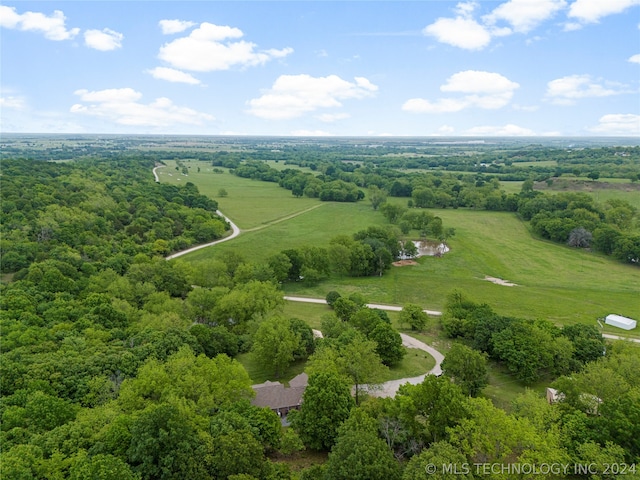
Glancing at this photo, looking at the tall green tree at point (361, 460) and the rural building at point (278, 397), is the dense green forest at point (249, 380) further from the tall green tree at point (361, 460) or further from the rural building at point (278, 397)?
the rural building at point (278, 397)

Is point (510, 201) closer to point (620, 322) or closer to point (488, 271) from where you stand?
point (488, 271)

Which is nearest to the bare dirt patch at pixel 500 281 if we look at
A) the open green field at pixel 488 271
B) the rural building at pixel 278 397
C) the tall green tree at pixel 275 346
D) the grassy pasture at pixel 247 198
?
the open green field at pixel 488 271

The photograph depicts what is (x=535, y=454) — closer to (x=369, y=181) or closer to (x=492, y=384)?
(x=492, y=384)

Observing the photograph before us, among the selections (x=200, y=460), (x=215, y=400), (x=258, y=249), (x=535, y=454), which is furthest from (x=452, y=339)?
(x=258, y=249)

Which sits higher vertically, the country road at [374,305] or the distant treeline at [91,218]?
the distant treeline at [91,218]

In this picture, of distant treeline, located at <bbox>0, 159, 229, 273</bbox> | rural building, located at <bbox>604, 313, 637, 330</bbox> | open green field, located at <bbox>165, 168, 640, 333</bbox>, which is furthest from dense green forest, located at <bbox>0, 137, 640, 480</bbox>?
rural building, located at <bbox>604, 313, 637, 330</bbox>
